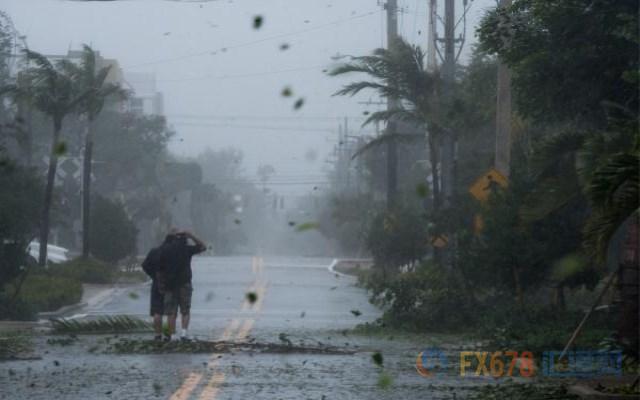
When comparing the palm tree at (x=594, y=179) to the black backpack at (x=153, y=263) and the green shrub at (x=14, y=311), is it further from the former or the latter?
the green shrub at (x=14, y=311)

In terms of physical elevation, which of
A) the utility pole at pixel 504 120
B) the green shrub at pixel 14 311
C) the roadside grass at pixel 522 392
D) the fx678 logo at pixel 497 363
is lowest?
the green shrub at pixel 14 311

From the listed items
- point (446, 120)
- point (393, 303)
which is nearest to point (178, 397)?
point (393, 303)

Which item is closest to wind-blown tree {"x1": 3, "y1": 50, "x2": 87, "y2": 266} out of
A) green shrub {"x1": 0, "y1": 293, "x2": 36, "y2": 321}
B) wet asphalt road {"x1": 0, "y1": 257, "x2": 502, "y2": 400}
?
green shrub {"x1": 0, "y1": 293, "x2": 36, "y2": 321}

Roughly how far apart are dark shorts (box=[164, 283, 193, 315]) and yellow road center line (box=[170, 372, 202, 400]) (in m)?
5.65

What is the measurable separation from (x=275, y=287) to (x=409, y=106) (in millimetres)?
8454

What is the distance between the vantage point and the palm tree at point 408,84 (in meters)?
33.1

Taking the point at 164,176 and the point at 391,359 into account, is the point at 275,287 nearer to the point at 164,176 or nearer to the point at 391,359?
the point at 391,359

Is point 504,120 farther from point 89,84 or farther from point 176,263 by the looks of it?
point 89,84

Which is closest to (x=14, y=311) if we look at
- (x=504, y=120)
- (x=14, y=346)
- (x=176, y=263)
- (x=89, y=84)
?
(x=176, y=263)

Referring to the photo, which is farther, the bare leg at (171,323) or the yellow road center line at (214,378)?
the bare leg at (171,323)

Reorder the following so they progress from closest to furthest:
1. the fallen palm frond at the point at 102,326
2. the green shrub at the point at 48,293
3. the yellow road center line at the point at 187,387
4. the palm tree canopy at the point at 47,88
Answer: the yellow road center line at the point at 187,387
the fallen palm frond at the point at 102,326
the green shrub at the point at 48,293
the palm tree canopy at the point at 47,88

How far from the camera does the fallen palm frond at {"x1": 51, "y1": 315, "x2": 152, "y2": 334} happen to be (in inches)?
854

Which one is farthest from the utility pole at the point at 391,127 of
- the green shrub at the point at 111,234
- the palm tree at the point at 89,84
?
the green shrub at the point at 111,234

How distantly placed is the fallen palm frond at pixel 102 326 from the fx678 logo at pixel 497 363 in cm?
679
